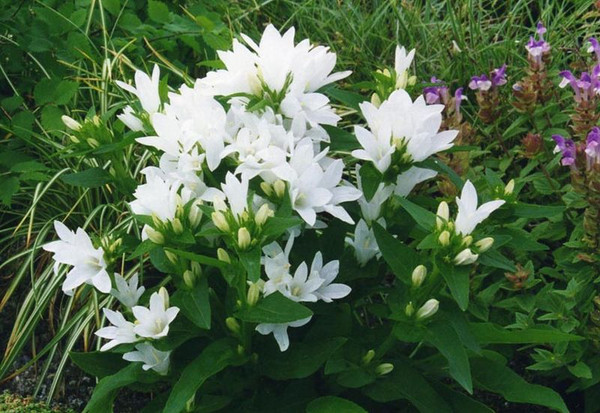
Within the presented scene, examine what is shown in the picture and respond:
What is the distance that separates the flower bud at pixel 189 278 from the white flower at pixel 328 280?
0.83 feet

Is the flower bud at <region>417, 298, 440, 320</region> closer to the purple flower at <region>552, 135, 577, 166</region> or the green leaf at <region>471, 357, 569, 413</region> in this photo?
the green leaf at <region>471, 357, 569, 413</region>

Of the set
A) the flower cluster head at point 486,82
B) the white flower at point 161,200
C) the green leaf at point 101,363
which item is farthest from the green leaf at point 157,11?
the white flower at point 161,200

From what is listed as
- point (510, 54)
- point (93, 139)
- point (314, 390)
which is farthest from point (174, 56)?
point (314, 390)

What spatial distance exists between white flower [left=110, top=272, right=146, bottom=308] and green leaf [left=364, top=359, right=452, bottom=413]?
0.56 m

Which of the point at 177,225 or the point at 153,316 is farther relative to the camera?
the point at 153,316

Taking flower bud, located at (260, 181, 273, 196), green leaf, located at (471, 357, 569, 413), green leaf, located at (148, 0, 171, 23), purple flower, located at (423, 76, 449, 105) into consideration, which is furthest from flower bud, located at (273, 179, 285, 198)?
green leaf, located at (148, 0, 171, 23)

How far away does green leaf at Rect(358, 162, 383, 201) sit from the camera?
1.76m

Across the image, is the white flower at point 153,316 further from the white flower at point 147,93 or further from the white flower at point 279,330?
the white flower at point 147,93

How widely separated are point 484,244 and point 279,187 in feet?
1.36

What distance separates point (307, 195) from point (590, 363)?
1082mm

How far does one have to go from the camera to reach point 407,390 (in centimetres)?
187

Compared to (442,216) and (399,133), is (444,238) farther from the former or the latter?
(399,133)

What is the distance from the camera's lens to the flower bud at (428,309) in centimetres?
166

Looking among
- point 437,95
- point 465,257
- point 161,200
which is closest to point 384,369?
point 465,257
